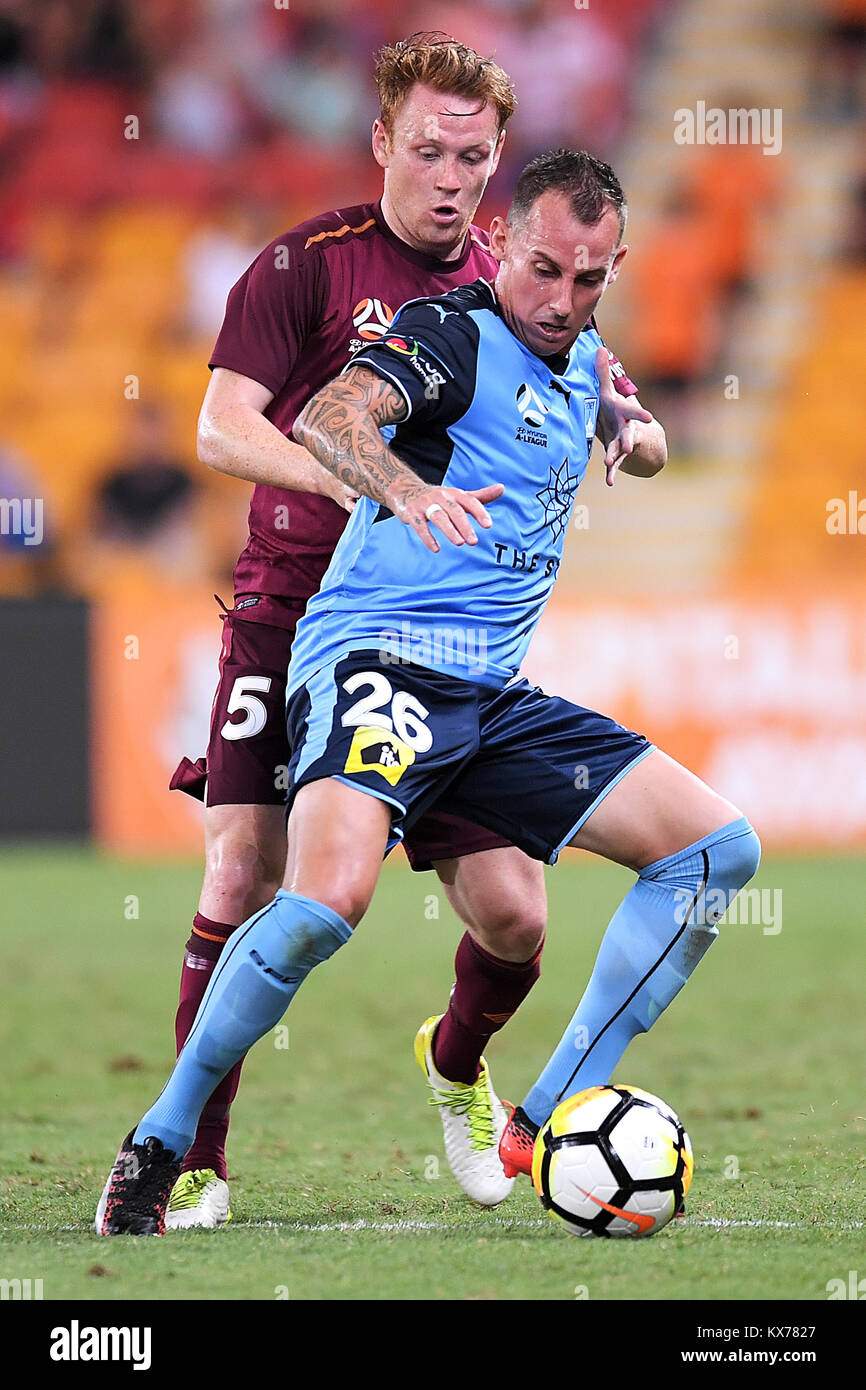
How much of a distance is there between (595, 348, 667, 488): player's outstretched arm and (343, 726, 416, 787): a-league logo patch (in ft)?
2.71

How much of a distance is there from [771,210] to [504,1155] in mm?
13391

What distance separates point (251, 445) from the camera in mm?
3914

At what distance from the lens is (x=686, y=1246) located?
3414 mm

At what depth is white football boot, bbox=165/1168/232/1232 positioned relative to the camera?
3.77m

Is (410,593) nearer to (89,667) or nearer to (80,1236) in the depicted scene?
(80,1236)

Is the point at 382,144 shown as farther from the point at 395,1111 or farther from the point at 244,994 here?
the point at 395,1111

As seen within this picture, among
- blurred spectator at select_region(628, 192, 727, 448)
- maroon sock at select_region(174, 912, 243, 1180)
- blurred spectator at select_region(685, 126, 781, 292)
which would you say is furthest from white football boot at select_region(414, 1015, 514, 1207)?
blurred spectator at select_region(685, 126, 781, 292)

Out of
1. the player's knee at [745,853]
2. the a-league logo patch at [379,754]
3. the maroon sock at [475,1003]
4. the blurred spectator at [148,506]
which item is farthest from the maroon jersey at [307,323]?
the blurred spectator at [148,506]

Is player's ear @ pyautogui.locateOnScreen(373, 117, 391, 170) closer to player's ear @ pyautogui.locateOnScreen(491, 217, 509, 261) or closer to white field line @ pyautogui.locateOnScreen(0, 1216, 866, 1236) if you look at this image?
player's ear @ pyautogui.locateOnScreen(491, 217, 509, 261)

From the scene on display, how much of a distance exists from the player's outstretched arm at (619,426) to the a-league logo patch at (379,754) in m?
0.83

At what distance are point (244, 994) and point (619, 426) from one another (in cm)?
153

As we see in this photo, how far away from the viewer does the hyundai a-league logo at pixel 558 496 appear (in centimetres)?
384

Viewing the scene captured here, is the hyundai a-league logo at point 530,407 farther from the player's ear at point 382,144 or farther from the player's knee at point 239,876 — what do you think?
the player's knee at point 239,876
